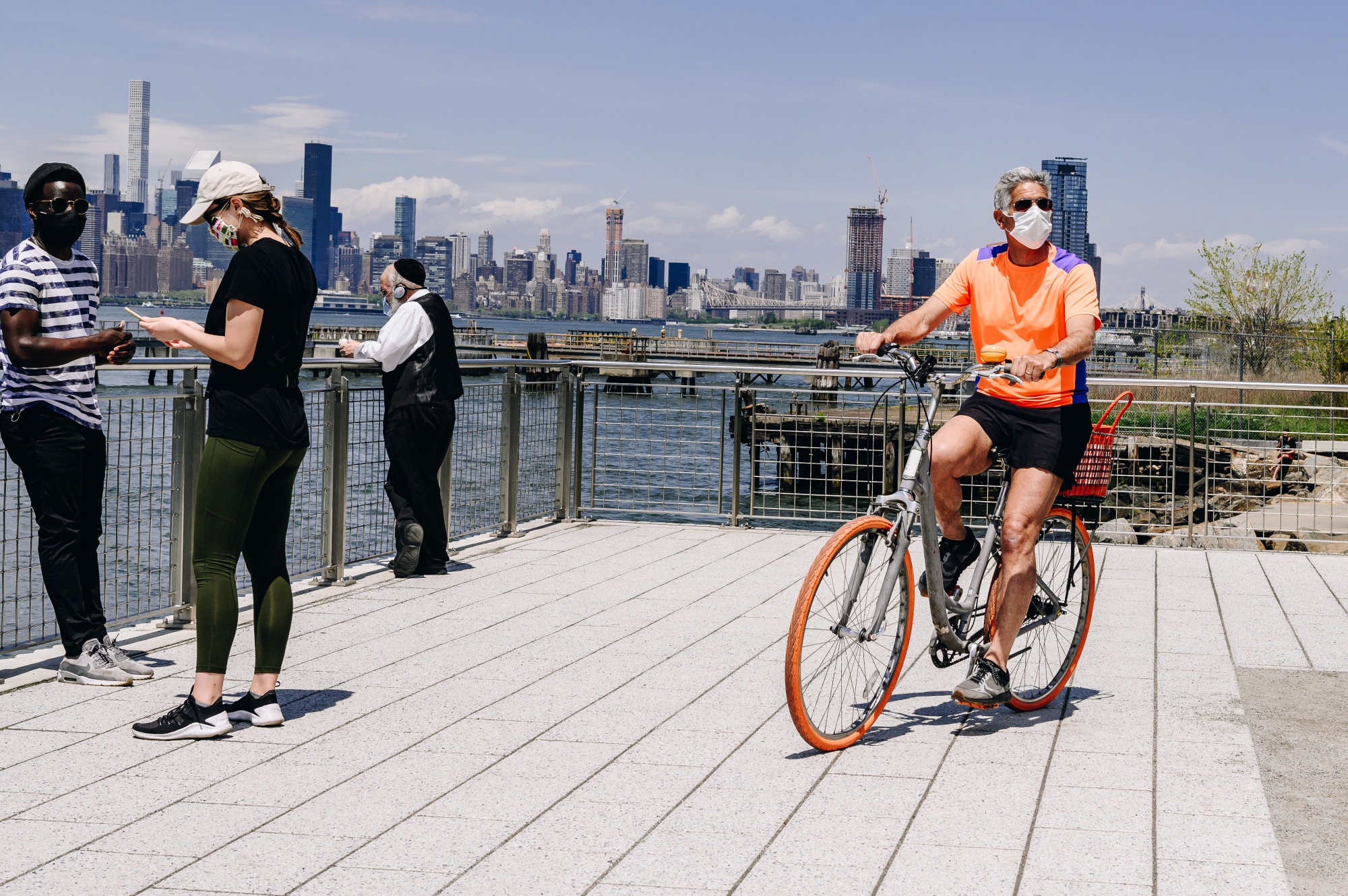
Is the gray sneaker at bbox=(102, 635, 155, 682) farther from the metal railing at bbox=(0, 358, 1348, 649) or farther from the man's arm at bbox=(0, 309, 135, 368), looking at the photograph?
the man's arm at bbox=(0, 309, 135, 368)

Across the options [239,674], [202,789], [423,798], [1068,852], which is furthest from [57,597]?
[1068,852]

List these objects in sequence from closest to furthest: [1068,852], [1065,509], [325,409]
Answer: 1. [1068,852]
2. [1065,509]
3. [325,409]

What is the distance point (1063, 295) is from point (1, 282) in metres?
3.83

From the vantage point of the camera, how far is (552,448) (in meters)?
9.97

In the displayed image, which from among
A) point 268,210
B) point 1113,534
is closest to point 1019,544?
point 268,210

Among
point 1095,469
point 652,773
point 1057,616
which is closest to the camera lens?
point 652,773

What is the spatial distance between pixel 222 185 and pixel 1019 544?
9.60 ft

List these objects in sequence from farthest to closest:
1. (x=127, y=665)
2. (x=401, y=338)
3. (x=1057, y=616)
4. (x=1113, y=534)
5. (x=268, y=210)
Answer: (x=1113, y=534) → (x=401, y=338) → (x=127, y=665) → (x=1057, y=616) → (x=268, y=210)

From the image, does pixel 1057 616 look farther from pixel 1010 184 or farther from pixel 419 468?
pixel 419 468

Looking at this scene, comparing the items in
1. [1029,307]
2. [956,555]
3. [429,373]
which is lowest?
[956,555]

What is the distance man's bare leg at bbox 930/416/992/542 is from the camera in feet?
14.7

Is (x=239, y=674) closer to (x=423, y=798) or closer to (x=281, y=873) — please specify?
(x=423, y=798)

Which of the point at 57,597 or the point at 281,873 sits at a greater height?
the point at 57,597

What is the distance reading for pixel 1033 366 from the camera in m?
4.16
